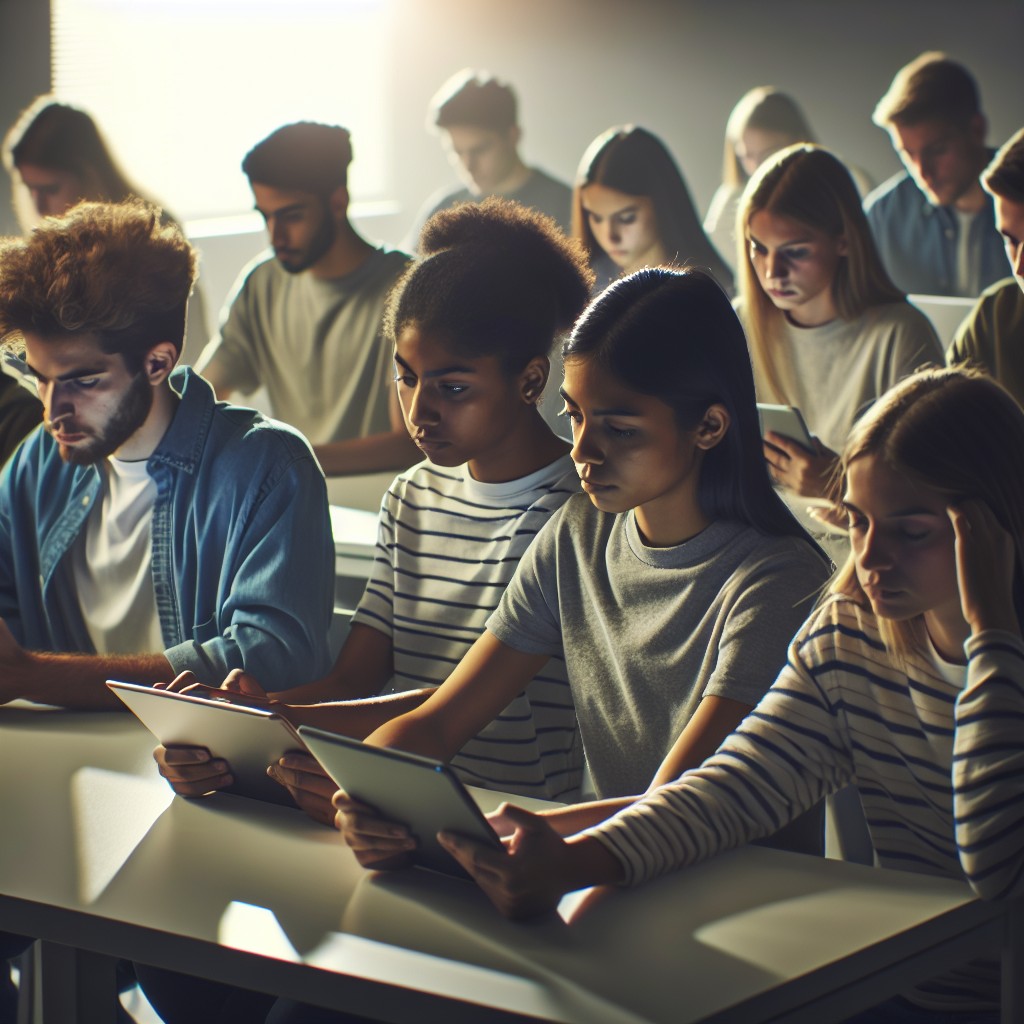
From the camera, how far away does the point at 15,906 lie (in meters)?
1.10

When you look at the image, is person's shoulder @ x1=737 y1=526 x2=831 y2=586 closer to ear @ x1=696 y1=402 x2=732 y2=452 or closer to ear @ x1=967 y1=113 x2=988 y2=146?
ear @ x1=696 y1=402 x2=732 y2=452

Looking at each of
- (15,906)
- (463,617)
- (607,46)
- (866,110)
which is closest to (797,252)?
(463,617)

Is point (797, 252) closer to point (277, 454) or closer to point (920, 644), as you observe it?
point (277, 454)

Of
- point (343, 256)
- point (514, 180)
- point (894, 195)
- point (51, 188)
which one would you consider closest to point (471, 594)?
point (343, 256)

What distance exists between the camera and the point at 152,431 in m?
1.76

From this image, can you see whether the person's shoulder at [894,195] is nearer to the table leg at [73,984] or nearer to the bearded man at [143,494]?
the bearded man at [143,494]

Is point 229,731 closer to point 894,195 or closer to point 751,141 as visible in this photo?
point 894,195

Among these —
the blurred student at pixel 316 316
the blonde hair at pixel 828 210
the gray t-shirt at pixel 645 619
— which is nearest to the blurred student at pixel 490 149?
the blurred student at pixel 316 316

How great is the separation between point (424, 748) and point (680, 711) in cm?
27

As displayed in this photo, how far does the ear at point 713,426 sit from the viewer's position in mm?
1362

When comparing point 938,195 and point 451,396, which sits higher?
point 938,195

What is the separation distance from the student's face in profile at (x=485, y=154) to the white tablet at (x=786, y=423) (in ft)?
6.85

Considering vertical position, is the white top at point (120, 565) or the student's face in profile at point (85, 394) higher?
the student's face in profile at point (85, 394)

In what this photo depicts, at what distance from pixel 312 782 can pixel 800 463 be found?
4.00 ft
